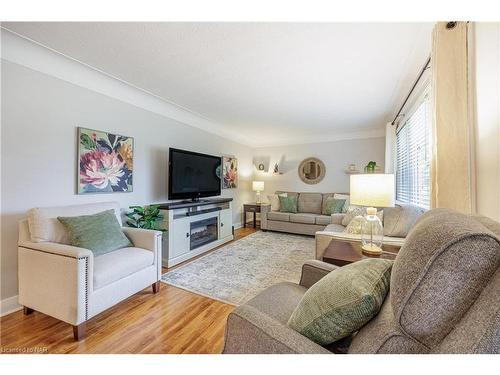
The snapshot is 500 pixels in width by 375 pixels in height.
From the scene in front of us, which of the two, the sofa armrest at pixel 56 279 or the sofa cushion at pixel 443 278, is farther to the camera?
the sofa armrest at pixel 56 279

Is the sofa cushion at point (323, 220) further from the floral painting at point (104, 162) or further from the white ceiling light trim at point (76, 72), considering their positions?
the floral painting at point (104, 162)

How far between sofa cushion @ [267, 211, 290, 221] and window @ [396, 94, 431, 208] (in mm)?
2003

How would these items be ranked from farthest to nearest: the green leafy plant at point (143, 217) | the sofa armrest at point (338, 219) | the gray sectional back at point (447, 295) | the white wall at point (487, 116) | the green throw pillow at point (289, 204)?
the green throw pillow at point (289, 204)
the sofa armrest at point (338, 219)
the green leafy plant at point (143, 217)
the white wall at point (487, 116)
the gray sectional back at point (447, 295)

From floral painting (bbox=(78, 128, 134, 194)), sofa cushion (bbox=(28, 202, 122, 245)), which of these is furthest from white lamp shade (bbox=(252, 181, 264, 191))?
sofa cushion (bbox=(28, 202, 122, 245))

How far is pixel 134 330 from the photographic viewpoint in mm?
1607

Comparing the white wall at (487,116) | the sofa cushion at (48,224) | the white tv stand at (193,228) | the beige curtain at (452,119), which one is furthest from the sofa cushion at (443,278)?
the white tv stand at (193,228)

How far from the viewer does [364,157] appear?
16.0 ft

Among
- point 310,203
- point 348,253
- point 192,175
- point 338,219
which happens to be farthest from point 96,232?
point 310,203

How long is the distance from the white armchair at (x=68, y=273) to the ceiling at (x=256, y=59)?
1.49m

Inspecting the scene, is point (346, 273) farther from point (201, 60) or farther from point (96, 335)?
point (201, 60)

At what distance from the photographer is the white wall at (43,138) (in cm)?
181

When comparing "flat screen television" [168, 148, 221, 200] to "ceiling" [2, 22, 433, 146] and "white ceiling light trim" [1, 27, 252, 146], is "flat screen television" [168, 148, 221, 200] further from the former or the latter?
"ceiling" [2, 22, 433, 146]

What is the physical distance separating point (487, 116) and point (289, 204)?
383 cm
